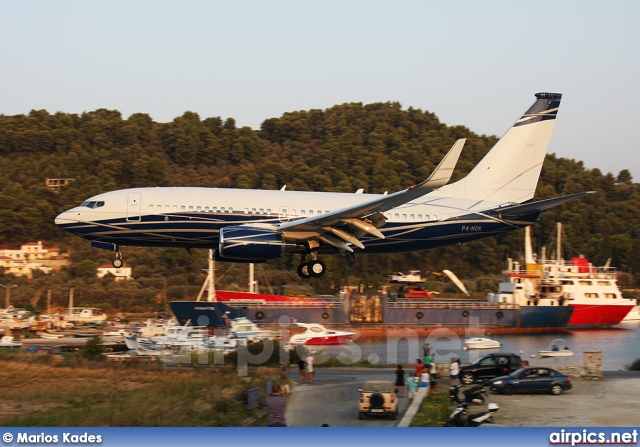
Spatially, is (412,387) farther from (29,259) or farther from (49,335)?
(29,259)

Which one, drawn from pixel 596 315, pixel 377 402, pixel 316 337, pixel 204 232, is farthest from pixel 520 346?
pixel 377 402

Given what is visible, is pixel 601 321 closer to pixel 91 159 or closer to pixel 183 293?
pixel 183 293

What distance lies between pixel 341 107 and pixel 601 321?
105811 millimetres

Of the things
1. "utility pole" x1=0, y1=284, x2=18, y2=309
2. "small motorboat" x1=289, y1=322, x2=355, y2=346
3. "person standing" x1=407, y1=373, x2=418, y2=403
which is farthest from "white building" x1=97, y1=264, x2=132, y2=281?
"person standing" x1=407, y1=373, x2=418, y2=403

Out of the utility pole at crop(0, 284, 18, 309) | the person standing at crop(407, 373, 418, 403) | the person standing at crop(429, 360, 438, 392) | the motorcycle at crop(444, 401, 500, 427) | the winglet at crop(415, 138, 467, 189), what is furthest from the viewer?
the utility pole at crop(0, 284, 18, 309)

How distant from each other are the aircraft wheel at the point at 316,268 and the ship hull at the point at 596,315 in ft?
166

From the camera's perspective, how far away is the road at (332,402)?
31281 mm

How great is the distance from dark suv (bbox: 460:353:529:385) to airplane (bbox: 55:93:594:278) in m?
6.44

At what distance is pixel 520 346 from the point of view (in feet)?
249

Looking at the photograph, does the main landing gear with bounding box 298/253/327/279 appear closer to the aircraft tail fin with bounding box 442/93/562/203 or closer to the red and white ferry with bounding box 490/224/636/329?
the aircraft tail fin with bounding box 442/93/562/203

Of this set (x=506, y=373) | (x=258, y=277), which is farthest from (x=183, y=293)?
(x=506, y=373)

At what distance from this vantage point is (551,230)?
123750 mm

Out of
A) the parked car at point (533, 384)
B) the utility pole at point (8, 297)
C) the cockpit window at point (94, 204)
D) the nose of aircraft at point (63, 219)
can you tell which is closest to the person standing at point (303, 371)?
the parked car at point (533, 384)

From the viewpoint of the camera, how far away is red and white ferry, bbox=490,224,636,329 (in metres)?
86.3
